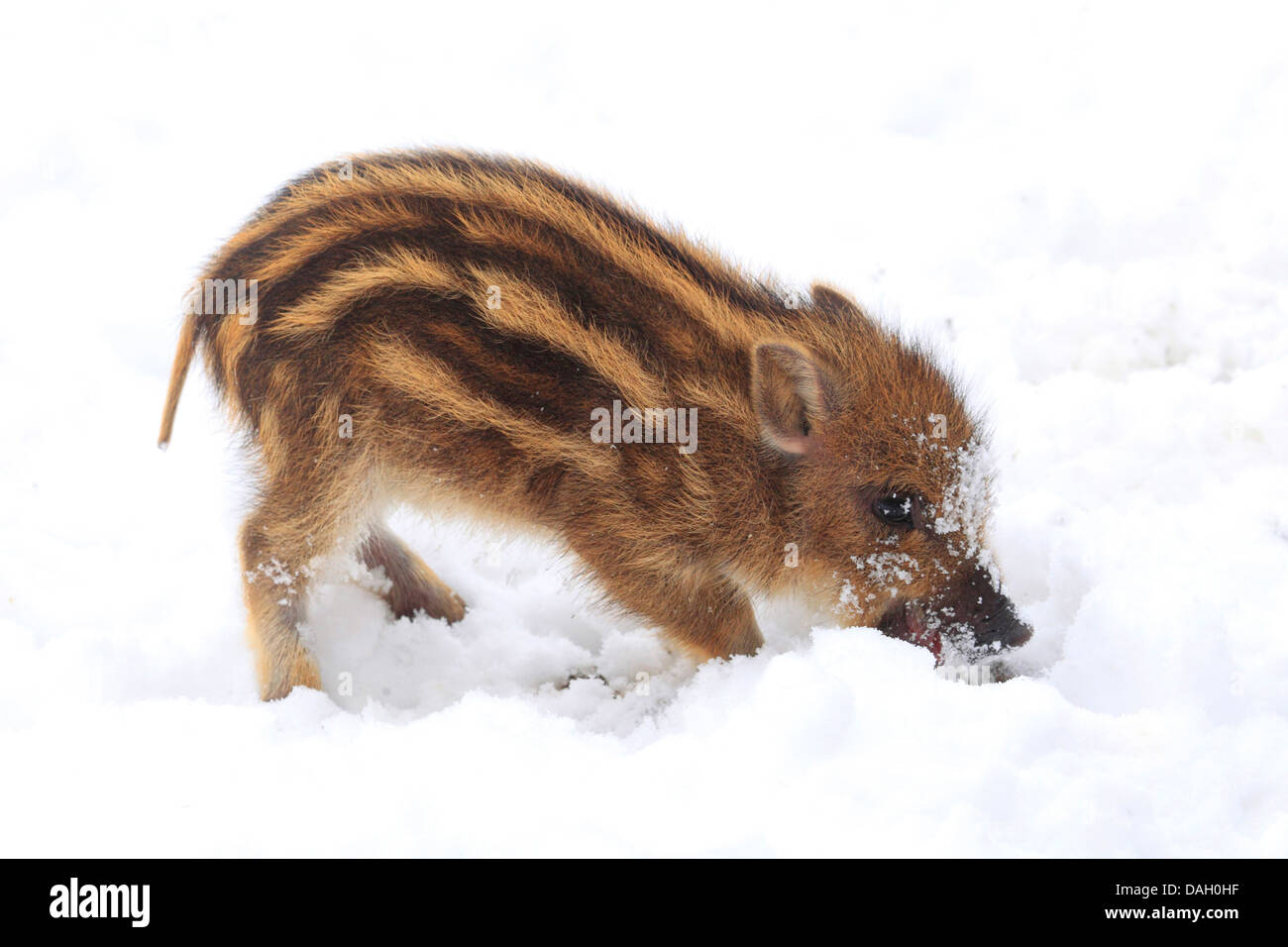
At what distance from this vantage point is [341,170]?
3.66 meters

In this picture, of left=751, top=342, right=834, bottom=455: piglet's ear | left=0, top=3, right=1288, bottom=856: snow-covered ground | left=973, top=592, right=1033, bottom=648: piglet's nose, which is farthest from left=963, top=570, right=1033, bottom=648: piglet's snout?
left=751, top=342, right=834, bottom=455: piglet's ear

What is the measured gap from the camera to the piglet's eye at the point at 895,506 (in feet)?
11.2

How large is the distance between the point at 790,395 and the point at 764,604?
90 cm

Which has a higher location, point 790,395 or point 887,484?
point 790,395

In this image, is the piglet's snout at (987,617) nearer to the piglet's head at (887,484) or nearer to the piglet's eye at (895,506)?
the piglet's head at (887,484)

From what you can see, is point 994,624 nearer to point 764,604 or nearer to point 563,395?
point 764,604

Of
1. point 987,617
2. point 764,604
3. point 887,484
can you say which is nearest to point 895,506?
point 887,484

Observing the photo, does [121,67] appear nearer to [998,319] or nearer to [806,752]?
[998,319]

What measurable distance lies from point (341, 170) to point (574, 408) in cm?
115

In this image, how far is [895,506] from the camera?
341 centimetres

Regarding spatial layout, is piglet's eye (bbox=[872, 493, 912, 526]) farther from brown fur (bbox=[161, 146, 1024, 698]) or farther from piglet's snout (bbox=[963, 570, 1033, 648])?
piglet's snout (bbox=[963, 570, 1033, 648])

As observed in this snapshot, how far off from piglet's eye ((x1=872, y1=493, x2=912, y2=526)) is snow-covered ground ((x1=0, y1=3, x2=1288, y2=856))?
1.31ft

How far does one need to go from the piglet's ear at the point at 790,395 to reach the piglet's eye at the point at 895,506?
266mm

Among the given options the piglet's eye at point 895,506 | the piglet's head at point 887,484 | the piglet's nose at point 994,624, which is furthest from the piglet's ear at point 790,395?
the piglet's nose at point 994,624
